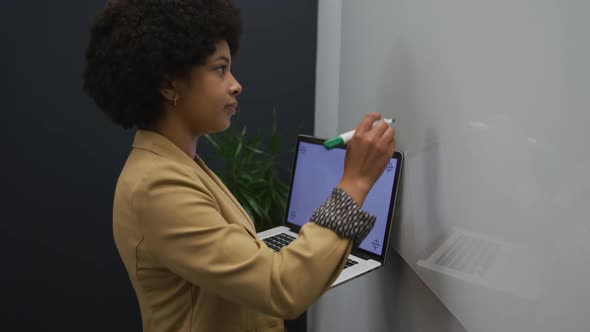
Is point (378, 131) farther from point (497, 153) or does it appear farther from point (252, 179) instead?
point (252, 179)

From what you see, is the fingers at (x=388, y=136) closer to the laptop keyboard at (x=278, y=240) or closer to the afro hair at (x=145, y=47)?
the afro hair at (x=145, y=47)

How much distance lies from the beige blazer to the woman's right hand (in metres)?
0.08

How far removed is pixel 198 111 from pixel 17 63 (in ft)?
4.63

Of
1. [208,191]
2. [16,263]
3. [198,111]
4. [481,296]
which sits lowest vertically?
[16,263]

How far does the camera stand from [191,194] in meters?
0.73

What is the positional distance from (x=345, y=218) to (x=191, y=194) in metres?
0.23

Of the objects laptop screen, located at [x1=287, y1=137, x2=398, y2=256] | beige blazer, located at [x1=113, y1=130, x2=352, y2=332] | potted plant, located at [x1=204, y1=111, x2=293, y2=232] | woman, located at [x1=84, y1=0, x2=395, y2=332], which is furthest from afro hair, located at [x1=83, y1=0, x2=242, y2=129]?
potted plant, located at [x1=204, y1=111, x2=293, y2=232]

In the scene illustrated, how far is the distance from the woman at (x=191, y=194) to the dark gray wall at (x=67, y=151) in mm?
1191

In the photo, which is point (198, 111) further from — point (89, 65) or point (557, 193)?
point (557, 193)

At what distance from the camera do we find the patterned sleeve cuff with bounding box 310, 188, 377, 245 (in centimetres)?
72

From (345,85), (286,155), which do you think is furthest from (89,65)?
(286,155)

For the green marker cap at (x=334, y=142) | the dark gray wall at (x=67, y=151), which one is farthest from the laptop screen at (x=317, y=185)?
the dark gray wall at (x=67, y=151)

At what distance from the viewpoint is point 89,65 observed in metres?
0.85

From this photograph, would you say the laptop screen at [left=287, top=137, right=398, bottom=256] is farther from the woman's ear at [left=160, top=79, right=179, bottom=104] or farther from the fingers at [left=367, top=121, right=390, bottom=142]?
the woman's ear at [left=160, top=79, right=179, bottom=104]
